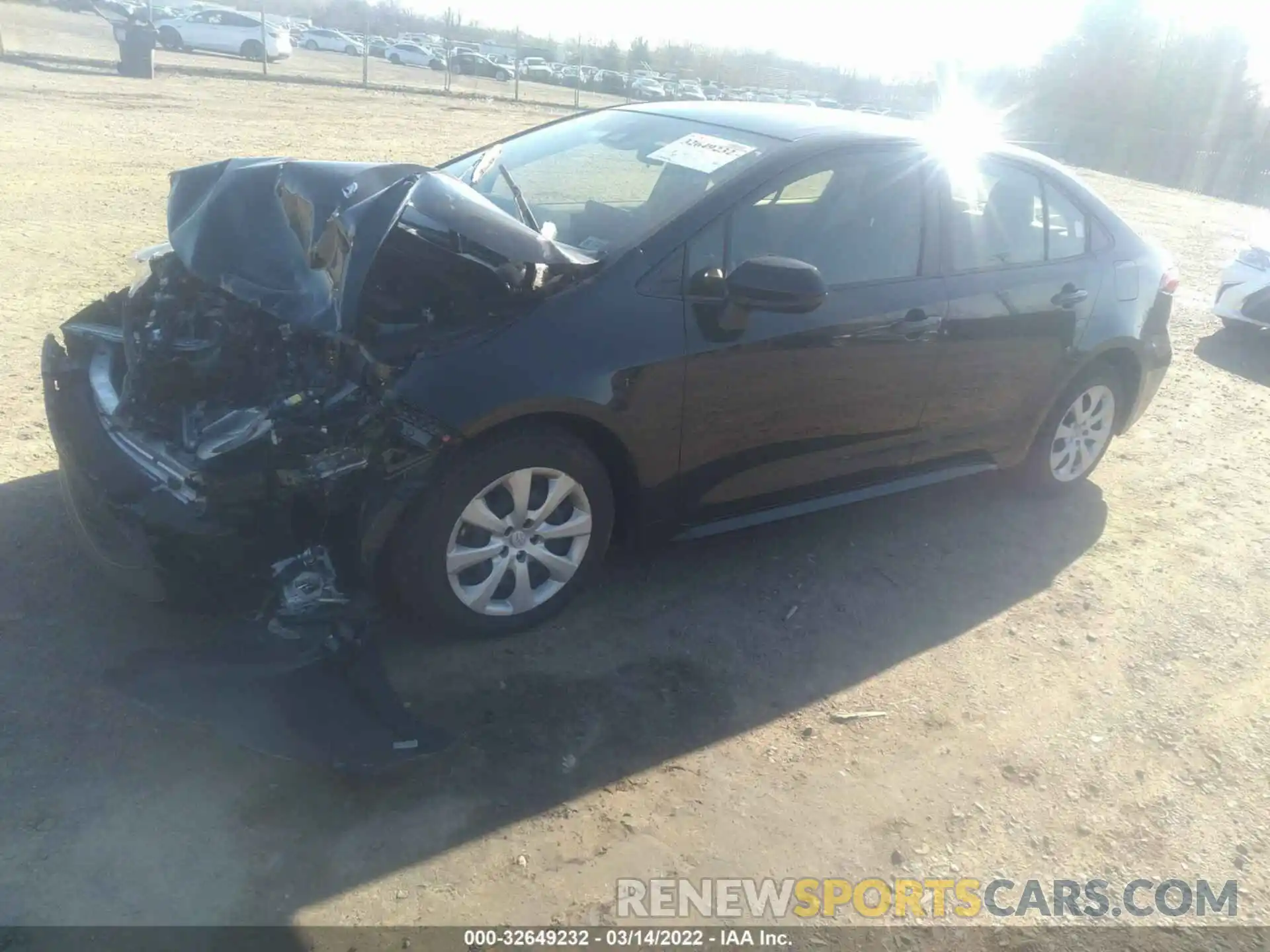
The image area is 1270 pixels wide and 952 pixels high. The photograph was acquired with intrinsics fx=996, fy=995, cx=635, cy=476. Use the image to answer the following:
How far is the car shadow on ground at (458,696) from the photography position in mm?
2623

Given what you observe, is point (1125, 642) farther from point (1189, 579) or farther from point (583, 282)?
point (583, 282)

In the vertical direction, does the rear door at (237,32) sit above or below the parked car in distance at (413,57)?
above

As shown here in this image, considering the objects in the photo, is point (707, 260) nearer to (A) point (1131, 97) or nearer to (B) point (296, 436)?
(B) point (296, 436)

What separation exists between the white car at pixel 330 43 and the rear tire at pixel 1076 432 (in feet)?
166

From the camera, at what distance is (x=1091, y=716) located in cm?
369

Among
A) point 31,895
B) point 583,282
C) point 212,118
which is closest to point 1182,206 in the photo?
point 212,118

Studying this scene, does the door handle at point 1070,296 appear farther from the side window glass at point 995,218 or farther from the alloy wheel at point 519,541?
the alloy wheel at point 519,541

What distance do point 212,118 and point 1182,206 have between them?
1971 cm

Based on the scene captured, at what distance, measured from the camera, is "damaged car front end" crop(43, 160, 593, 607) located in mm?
3109

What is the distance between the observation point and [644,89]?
3997 centimetres

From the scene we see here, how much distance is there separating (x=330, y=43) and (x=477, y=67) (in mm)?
11911

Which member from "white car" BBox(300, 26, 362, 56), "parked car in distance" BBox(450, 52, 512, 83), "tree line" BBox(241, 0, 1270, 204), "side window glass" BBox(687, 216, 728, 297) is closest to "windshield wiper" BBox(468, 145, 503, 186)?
"side window glass" BBox(687, 216, 728, 297)

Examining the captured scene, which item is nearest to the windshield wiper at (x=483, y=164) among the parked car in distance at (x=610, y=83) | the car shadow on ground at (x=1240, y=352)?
the car shadow on ground at (x=1240, y=352)

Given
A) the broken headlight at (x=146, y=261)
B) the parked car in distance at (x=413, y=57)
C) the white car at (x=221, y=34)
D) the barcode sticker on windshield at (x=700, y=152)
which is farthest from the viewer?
the parked car in distance at (x=413, y=57)
